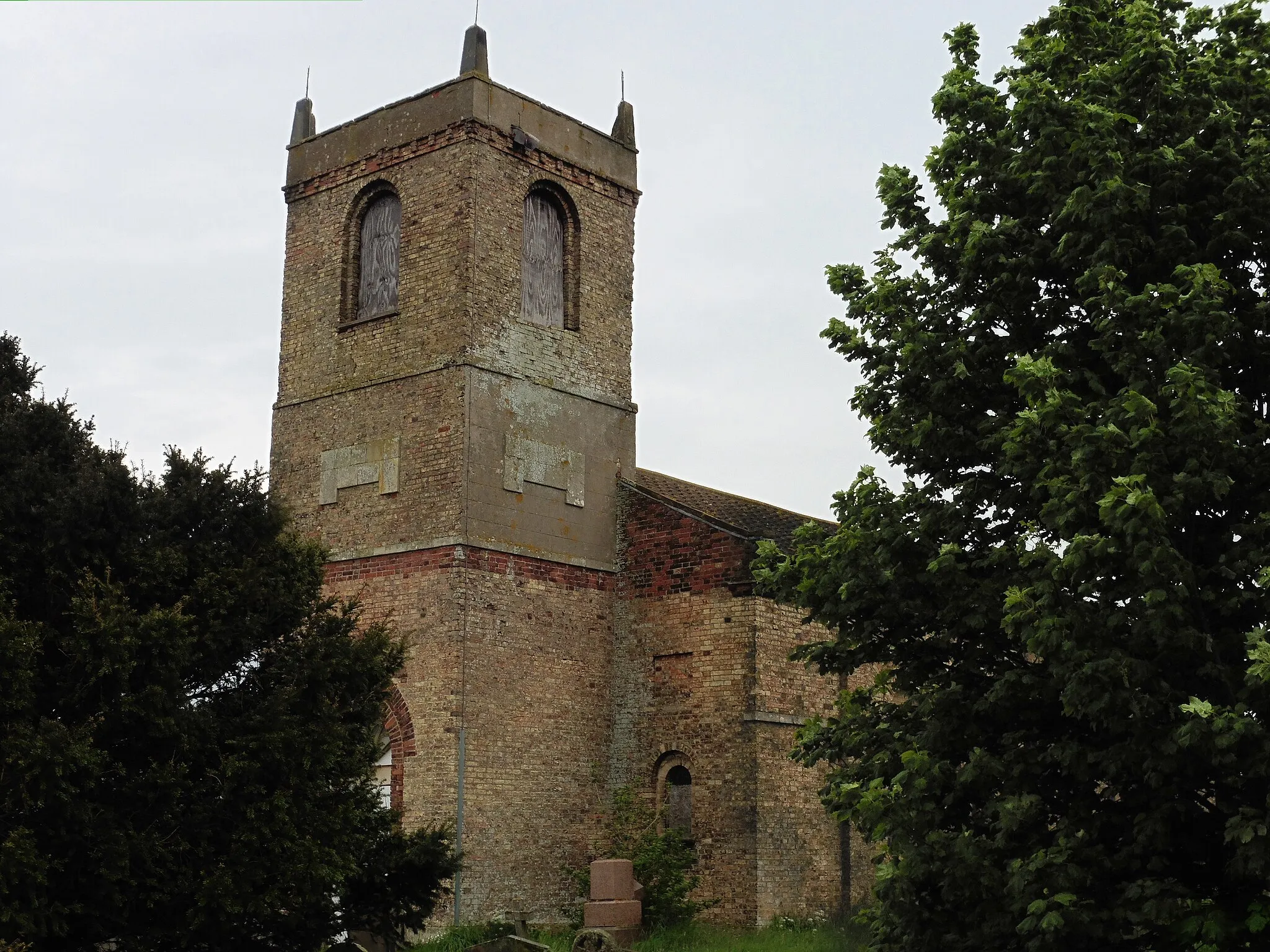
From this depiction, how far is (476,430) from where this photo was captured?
22016mm

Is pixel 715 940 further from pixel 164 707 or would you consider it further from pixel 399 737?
pixel 164 707

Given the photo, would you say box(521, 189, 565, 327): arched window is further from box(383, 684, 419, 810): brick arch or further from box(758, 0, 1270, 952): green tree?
box(758, 0, 1270, 952): green tree

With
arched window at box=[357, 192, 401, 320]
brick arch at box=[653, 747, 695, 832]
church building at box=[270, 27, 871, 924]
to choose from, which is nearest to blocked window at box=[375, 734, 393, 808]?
church building at box=[270, 27, 871, 924]

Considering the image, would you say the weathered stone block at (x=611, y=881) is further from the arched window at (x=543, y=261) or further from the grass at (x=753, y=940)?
the arched window at (x=543, y=261)

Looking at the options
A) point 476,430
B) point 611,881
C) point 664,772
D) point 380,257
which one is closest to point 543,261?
point 380,257

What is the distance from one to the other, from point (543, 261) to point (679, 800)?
28.1ft

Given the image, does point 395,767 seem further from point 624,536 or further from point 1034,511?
point 1034,511

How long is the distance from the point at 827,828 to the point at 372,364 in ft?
32.0

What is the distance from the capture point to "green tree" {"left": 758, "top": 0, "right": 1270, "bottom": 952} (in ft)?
32.5

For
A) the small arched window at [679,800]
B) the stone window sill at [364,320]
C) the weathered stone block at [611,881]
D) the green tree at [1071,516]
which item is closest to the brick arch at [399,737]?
the weathered stone block at [611,881]

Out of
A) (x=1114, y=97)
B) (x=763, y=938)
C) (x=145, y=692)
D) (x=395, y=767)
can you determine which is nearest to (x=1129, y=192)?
(x=1114, y=97)

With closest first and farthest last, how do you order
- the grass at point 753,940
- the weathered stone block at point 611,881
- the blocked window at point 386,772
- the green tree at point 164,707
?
the green tree at point 164,707, the grass at point 753,940, the weathered stone block at point 611,881, the blocked window at point 386,772

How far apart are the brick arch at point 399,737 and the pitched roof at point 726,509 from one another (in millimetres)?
5045

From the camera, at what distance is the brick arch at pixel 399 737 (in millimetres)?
21266
